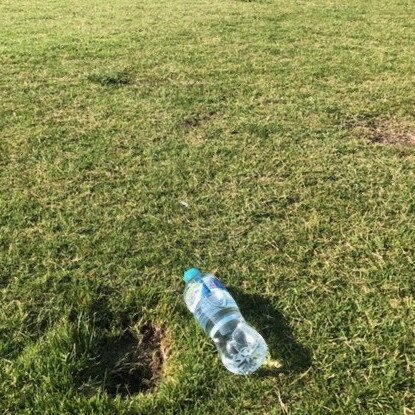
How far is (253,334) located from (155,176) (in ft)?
4.54

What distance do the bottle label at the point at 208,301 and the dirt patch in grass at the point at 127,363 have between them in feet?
0.64

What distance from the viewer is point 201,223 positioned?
10.3ft

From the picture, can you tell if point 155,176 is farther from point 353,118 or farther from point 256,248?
point 353,118

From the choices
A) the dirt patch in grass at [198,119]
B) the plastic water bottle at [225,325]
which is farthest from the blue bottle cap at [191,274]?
the dirt patch in grass at [198,119]

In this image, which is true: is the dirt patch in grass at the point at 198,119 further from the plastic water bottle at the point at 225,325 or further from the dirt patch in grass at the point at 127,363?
the dirt patch in grass at the point at 127,363

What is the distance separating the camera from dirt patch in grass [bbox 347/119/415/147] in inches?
155


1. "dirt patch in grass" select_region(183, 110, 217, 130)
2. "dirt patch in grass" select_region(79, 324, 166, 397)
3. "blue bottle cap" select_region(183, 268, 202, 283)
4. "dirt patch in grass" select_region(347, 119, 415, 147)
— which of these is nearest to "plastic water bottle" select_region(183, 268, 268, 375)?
"blue bottle cap" select_region(183, 268, 202, 283)

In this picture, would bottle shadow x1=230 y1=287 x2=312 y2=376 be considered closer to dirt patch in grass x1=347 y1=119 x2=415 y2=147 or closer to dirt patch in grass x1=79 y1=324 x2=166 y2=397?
dirt patch in grass x1=79 y1=324 x2=166 y2=397

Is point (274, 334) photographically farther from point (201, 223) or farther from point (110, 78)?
point (110, 78)

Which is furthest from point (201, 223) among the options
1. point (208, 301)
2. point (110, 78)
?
point (110, 78)

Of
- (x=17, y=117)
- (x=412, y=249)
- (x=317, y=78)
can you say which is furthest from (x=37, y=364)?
(x=317, y=78)

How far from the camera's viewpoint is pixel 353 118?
4.19 m

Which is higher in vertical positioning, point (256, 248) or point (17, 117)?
point (17, 117)

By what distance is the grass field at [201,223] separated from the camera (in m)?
2.32
